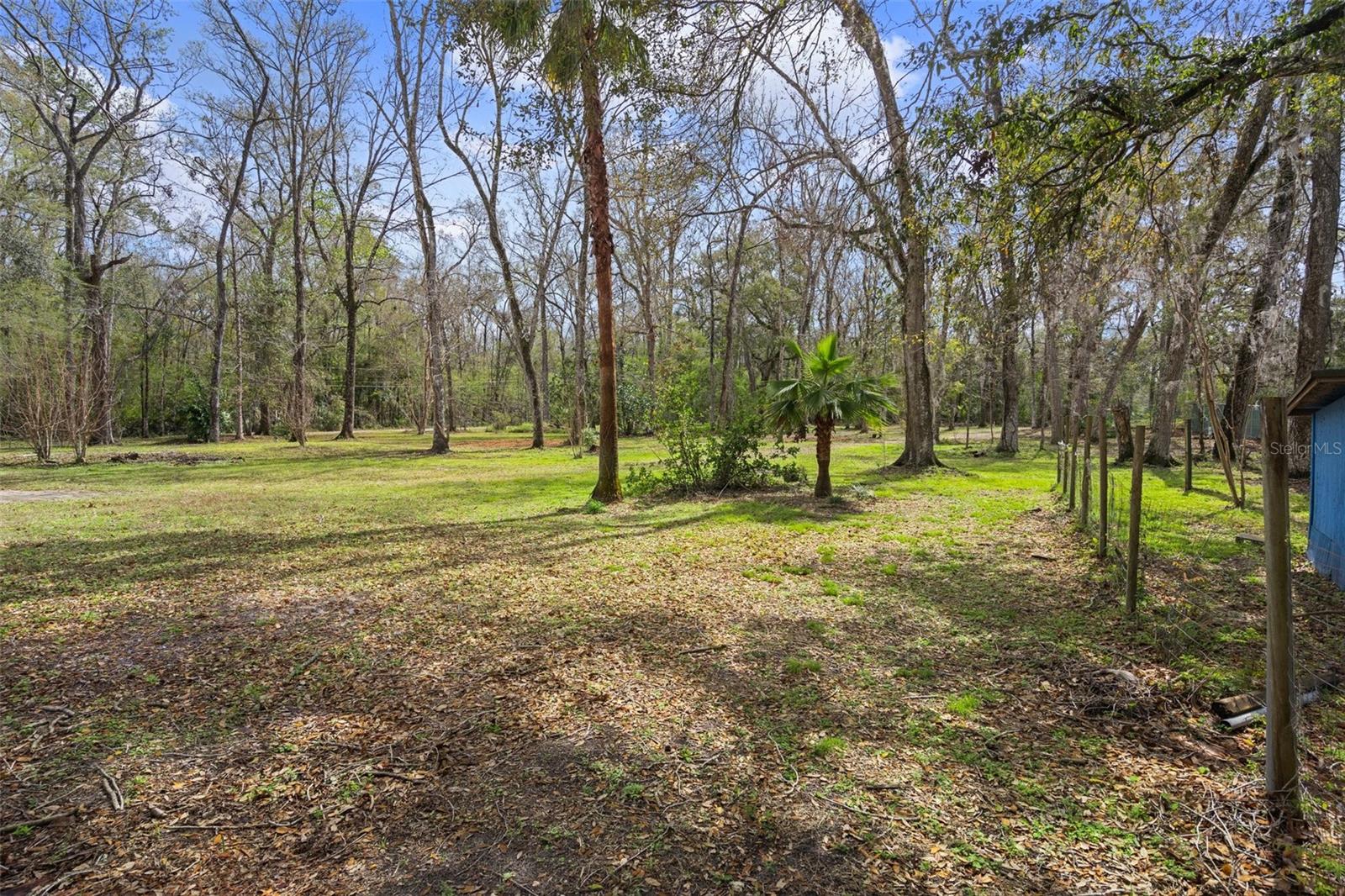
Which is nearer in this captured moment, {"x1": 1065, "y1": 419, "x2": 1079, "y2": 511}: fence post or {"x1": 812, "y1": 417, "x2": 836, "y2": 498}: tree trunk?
{"x1": 1065, "y1": 419, "x2": 1079, "y2": 511}: fence post

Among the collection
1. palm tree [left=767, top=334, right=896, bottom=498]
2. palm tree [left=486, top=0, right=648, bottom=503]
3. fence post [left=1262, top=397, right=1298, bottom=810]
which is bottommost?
fence post [left=1262, top=397, right=1298, bottom=810]

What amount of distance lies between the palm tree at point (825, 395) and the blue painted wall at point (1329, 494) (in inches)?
182

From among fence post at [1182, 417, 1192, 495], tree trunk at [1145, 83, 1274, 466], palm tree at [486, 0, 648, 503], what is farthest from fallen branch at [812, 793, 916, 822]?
fence post at [1182, 417, 1192, 495]

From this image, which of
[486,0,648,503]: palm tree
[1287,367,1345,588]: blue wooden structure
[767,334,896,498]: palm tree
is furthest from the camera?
[767,334,896,498]: palm tree

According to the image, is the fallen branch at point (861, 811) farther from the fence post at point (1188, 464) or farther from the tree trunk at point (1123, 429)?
the fence post at point (1188, 464)

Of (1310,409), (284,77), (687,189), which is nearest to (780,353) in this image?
(284,77)

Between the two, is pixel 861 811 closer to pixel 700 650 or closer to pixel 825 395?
pixel 700 650

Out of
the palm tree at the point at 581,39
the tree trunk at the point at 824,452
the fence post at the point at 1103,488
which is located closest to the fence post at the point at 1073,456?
the fence post at the point at 1103,488

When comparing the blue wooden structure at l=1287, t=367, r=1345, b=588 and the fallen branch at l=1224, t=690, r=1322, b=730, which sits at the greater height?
the blue wooden structure at l=1287, t=367, r=1345, b=588

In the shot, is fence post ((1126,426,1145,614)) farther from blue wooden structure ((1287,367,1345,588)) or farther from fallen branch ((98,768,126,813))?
fallen branch ((98,768,126,813))

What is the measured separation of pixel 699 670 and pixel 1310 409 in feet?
19.9

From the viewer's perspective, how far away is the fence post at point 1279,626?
242cm

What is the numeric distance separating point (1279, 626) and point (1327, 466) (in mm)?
4381

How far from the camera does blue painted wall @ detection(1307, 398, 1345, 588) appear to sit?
504 centimetres
